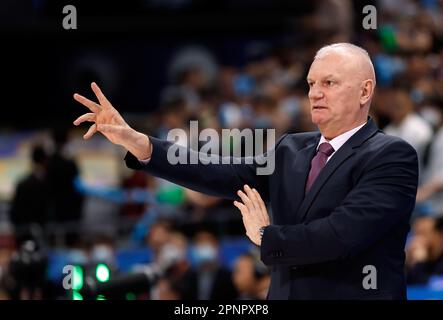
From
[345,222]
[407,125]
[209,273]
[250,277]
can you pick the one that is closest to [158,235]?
[209,273]

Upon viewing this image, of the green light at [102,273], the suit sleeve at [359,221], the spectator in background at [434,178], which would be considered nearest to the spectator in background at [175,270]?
the spectator in background at [434,178]

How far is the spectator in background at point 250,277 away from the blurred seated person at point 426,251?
3.71ft

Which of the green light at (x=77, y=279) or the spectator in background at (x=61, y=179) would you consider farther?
the spectator in background at (x=61, y=179)

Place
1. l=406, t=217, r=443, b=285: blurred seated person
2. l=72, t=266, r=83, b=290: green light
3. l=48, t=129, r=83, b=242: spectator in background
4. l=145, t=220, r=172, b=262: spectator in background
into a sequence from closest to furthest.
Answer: l=72, t=266, r=83, b=290: green light
l=406, t=217, r=443, b=285: blurred seated person
l=145, t=220, r=172, b=262: spectator in background
l=48, t=129, r=83, b=242: spectator in background

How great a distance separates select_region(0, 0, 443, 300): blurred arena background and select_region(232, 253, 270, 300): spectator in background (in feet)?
0.04

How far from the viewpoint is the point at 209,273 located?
8336mm

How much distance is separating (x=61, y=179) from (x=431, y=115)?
3.71m

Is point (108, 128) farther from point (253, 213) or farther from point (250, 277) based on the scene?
point (250, 277)

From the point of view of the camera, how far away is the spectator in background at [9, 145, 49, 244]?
9.36 metres

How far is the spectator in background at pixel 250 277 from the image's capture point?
746 centimetres

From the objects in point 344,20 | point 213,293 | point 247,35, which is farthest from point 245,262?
point 247,35

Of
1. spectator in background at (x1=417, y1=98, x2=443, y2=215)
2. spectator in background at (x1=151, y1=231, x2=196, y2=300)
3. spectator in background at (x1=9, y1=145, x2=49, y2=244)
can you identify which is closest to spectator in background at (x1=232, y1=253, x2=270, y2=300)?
spectator in background at (x1=151, y1=231, x2=196, y2=300)

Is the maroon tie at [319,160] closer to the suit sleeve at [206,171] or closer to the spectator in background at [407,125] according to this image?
the suit sleeve at [206,171]

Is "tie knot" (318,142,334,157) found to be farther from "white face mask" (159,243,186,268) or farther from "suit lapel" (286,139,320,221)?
"white face mask" (159,243,186,268)
